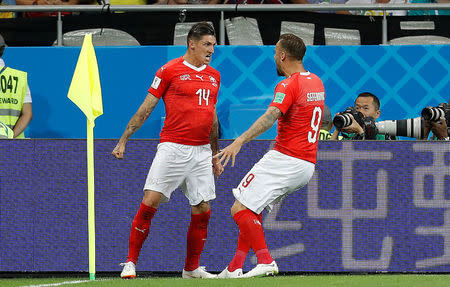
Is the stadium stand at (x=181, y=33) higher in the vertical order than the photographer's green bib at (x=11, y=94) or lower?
higher

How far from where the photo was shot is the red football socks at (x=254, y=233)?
23.8 feet

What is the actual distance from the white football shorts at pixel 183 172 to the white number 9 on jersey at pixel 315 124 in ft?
3.07

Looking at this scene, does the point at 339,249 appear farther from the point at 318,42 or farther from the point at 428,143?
the point at 318,42

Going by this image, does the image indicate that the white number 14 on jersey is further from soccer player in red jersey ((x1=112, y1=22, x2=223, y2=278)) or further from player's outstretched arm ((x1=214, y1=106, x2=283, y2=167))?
player's outstretched arm ((x1=214, y1=106, x2=283, y2=167))

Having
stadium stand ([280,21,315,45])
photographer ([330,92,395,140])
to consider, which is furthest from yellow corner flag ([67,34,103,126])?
stadium stand ([280,21,315,45])

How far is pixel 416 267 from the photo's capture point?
26.9 feet

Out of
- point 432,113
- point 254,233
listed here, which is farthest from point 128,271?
Answer: point 432,113

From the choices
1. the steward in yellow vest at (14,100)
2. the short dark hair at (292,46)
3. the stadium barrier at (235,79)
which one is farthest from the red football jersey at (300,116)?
the steward in yellow vest at (14,100)

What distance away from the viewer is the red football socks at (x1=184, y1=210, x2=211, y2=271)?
7887mm

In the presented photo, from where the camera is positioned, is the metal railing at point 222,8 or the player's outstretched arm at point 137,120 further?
the metal railing at point 222,8

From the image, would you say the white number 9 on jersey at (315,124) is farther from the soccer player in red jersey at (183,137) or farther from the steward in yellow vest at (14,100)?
the steward in yellow vest at (14,100)

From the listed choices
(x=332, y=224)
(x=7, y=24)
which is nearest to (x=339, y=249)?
(x=332, y=224)

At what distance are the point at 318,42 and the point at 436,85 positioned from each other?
131 centimetres

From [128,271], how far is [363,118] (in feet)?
8.15
